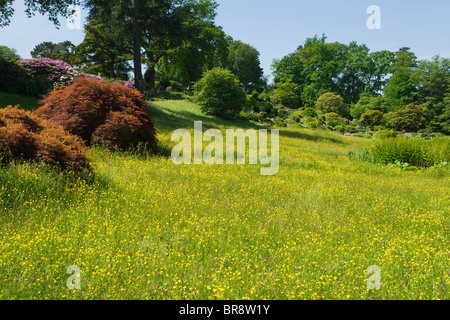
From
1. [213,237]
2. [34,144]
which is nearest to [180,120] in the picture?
[34,144]

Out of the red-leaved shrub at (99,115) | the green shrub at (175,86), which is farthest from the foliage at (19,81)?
the green shrub at (175,86)

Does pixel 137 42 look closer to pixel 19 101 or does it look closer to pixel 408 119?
pixel 19 101

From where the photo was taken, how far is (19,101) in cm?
1717

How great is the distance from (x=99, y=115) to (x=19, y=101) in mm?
9999

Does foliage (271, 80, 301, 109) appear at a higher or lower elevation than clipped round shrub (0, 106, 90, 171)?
higher

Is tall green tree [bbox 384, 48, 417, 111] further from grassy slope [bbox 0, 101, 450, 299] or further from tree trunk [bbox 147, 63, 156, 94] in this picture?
grassy slope [bbox 0, 101, 450, 299]

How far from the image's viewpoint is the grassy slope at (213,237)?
3.44m

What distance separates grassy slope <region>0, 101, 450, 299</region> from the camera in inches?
135

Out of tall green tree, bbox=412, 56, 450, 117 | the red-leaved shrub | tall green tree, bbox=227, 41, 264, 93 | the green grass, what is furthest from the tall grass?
tall green tree, bbox=227, 41, 264, 93

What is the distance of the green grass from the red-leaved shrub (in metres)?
7.25

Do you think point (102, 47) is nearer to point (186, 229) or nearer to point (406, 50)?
point (186, 229)

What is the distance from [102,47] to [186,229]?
38.0 metres

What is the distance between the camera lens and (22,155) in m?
6.60
